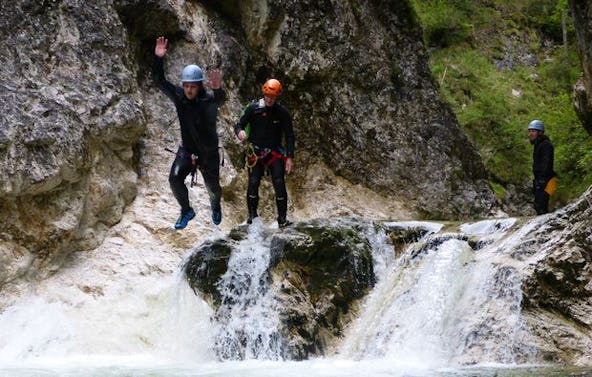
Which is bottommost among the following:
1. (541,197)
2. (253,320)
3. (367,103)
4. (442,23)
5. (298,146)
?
(253,320)

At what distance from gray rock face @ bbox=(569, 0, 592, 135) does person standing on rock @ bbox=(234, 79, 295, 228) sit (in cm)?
572

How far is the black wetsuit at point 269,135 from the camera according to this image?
10281 millimetres

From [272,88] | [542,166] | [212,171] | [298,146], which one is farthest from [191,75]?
[298,146]

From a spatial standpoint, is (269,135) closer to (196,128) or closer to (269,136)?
(269,136)

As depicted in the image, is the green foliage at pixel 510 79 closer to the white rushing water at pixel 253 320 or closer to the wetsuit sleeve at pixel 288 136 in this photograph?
the white rushing water at pixel 253 320

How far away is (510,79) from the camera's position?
1047 inches

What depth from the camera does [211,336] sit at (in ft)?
31.6

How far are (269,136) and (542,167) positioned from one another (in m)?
5.26

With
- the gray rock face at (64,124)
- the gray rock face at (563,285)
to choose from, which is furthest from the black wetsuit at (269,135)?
the gray rock face at (563,285)

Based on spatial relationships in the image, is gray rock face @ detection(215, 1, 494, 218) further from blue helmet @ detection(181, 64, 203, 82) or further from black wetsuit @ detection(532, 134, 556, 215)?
blue helmet @ detection(181, 64, 203, 82)

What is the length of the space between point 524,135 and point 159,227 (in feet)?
44.2

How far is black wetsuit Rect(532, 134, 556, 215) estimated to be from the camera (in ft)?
41.9

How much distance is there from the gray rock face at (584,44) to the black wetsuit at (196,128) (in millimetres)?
7405

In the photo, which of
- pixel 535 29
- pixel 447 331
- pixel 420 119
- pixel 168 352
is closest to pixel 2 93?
pixel 168 352
